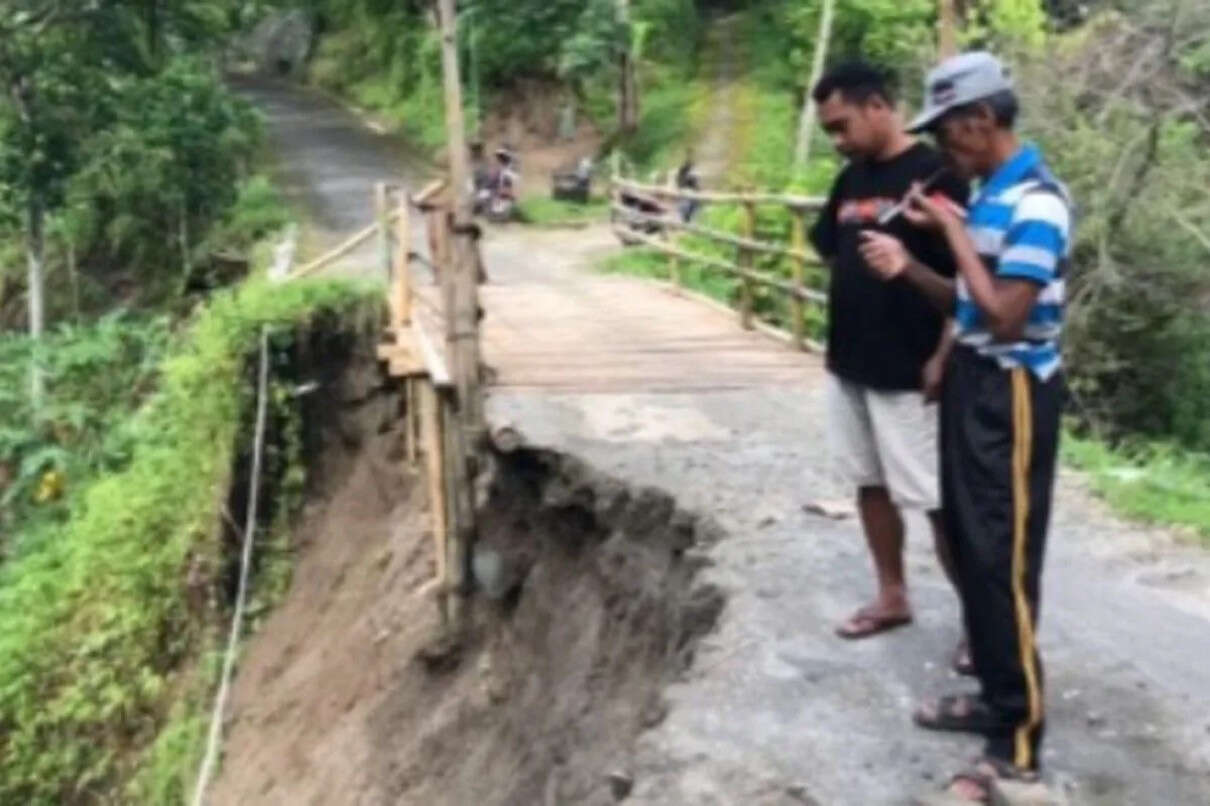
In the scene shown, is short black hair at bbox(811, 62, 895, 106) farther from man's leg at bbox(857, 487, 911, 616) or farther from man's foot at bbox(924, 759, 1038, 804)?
man's foot at bbox(924, 759, 1038, 804)

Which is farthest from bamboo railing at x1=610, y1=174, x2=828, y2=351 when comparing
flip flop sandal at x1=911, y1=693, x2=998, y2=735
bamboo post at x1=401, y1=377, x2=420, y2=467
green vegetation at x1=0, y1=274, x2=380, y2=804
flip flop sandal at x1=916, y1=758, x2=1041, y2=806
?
flip flop sandal at x1=916, y1=758, x2=1041, y2=806

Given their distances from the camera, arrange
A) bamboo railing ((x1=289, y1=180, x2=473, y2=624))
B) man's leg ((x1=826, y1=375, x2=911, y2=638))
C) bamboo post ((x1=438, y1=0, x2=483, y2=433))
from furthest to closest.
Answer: bamboo railing ((x1=289, y1=180, x2=473, y2=624)), bamboo post ((x1=438, y1=0, x2=483, y2=433)), man's leg ((x1=826, y1=375, x2=911, y2=638))

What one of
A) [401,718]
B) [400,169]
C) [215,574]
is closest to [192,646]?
[215,574]

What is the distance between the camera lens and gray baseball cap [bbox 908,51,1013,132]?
4.23m

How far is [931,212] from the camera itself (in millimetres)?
4367

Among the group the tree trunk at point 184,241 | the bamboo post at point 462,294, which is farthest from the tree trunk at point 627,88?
the bamboo post at point 462,294

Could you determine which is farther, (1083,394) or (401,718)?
(1083,394)

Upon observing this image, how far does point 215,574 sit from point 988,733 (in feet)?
28.8

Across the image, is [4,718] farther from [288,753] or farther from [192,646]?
[288,753]

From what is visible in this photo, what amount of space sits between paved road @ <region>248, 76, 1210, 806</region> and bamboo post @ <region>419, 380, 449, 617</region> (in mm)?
409

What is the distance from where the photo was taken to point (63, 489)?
16234mm

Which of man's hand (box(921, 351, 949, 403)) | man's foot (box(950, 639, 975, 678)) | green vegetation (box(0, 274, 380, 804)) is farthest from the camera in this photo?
green vegetation (box(0, 274, 380, 804))

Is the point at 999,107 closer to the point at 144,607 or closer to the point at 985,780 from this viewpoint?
the point at 985,780

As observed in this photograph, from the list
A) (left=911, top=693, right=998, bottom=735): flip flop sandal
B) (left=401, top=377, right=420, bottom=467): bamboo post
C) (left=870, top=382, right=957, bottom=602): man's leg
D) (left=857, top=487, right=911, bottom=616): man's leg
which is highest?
(left=870, top=382, right=957, bottom=602): man's leg
